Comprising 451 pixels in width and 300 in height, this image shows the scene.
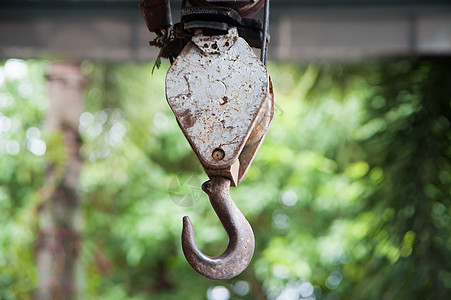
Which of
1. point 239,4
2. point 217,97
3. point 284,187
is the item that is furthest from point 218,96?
point 284,187

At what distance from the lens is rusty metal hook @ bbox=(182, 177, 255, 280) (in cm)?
62

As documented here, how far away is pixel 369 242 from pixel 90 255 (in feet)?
7.15

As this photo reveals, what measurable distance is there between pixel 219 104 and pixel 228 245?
0.14 metres

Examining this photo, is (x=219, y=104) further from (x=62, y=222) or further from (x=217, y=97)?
(x=62, y=222)

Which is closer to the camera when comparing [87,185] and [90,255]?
[90,255]

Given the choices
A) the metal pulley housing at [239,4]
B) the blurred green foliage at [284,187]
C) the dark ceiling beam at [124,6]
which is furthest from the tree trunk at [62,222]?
the metal pulley housing at [239,4]

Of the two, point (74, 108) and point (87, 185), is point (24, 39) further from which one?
point (87, 185)

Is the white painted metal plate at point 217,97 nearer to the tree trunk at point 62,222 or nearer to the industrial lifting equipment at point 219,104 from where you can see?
the industrial lifting equipment at point 219,104

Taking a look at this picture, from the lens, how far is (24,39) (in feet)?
7.48

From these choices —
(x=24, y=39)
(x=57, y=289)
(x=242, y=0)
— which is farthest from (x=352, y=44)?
(x=57, y=289)

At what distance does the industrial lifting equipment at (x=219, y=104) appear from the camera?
62 cm

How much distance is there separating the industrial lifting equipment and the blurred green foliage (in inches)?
77.2

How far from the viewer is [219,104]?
62 cm

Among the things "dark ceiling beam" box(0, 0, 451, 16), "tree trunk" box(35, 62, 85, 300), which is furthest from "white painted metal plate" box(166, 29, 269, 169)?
"tree trunk" box(35, 62, 85, 300)
